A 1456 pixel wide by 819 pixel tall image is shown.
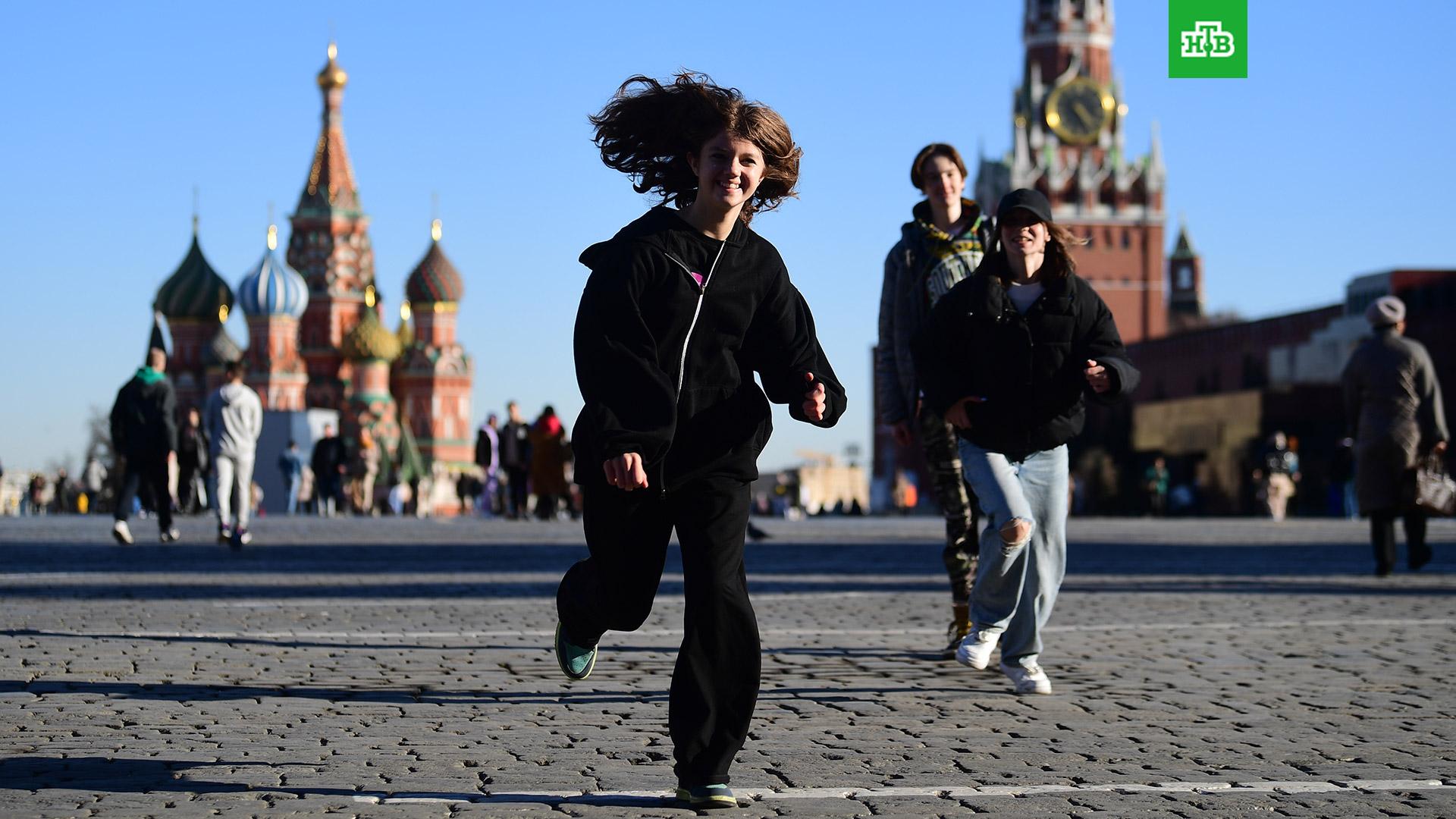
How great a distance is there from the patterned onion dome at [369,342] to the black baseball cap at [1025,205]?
11396 centimetres

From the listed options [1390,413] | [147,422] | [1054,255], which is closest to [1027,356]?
[1054,255]

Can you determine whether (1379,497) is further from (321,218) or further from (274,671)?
(321,218)

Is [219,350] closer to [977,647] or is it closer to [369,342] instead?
[369,342]

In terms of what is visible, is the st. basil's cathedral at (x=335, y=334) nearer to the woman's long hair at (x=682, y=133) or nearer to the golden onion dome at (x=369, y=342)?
the golden onion dome at (x=369, y=342)

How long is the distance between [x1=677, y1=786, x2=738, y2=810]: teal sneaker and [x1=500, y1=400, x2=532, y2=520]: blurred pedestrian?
2252cm

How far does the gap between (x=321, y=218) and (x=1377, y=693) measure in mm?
119338

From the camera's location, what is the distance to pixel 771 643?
852 centimetres

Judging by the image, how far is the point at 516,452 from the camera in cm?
2844

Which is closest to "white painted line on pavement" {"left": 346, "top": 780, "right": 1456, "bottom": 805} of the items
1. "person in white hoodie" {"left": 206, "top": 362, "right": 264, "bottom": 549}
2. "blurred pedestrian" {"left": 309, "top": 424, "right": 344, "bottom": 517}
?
"person in white hoodie" {"left": 206, "top": 362, "right": 264, "bottom": 549}

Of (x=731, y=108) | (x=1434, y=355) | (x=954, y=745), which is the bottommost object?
(x=954, y=745)

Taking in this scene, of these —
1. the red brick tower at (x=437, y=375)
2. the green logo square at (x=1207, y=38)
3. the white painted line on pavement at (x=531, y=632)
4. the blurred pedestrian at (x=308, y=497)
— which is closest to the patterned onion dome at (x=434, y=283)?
the red brick tower at (x=437, y=375)

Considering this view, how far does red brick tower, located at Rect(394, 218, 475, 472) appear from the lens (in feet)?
398

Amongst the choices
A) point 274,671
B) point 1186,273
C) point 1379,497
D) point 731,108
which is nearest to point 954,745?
point 731,108

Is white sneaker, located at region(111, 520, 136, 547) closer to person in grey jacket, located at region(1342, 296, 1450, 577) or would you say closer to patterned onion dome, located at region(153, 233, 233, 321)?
person in grey jacket, located at region(1342, 296, 1450, 577)
